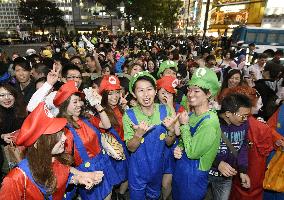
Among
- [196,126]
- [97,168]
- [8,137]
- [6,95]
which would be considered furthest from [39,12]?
[196,126]

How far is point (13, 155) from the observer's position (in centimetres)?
336

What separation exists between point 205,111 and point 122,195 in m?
2.22

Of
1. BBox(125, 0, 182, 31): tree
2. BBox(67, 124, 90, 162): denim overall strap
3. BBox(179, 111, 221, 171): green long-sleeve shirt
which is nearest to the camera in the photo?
BBox(179, 111, 221, 171): green long-sleeve shirt

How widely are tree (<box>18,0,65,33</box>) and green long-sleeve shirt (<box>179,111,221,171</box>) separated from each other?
3096 inches

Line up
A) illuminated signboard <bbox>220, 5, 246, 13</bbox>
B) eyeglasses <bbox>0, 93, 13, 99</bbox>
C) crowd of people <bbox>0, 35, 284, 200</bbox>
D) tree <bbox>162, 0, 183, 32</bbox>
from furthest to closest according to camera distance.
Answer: tree <bbox>162, 0, 183, 32</bbox>, illuminated signboard <bbox>220, 5, 246, 13</bbox>, eyeglasses <bbox>0, 93, 13, 99</bbox>, crowd of people <bbox>0, 35, 284, 200</bbox>

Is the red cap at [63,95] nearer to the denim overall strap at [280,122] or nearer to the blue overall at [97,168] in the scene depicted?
the blue overall at [97,168]

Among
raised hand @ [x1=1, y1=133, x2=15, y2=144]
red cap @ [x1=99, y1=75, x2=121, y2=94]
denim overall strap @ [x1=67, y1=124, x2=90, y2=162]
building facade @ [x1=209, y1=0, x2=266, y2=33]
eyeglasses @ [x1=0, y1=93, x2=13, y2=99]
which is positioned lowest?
raised hand @ [x1=1, y1=133, x2=15, y2=144]

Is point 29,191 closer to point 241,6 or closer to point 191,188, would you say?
point 191,188

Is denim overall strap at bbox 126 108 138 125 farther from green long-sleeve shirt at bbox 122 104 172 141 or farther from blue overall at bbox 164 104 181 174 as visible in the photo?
blue overall at bbox 164 104 181 174

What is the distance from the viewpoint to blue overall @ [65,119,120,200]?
9.73ft

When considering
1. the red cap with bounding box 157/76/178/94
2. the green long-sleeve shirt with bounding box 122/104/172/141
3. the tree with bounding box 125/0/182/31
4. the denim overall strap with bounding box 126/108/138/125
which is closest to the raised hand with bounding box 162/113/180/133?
the green long-sleeve shirt with bounding box 122/104/172/141

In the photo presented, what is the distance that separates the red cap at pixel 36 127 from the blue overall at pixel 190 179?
1608 millimetres

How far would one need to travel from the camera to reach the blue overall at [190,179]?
2.88 meters

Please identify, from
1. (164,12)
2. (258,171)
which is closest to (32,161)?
(258,171)
